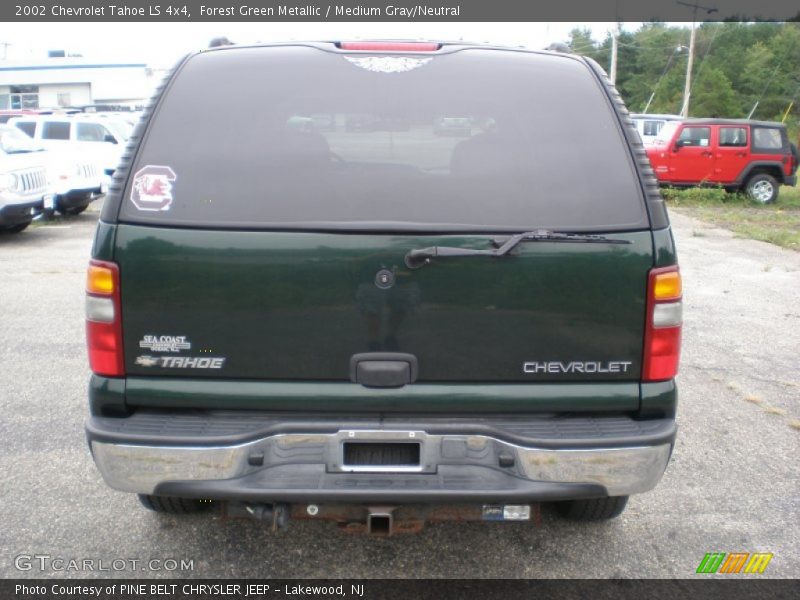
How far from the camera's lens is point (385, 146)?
2811 millimetres

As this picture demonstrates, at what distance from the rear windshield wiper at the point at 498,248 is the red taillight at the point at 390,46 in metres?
0.92

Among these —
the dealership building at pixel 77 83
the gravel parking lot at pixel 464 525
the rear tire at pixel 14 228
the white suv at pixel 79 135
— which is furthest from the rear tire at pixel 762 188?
the dealership building at pixel 77 83

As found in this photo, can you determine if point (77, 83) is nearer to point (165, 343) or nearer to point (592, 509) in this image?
point (165, 343)

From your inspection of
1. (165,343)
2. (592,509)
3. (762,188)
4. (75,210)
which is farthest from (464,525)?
(762,188)

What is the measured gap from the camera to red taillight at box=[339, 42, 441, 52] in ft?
9.76

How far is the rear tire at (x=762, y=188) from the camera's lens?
18625mm

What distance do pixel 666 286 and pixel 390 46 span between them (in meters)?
1.39

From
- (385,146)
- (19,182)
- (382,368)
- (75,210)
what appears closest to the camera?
(382,368)

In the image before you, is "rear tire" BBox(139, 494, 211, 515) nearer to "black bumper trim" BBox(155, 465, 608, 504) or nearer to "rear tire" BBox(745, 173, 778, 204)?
"black bumper trim" BBox(155, 465, 608, 504)

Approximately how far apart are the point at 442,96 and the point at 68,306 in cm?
589

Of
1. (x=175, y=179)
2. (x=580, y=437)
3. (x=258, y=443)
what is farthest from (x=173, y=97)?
(x=580, y=437)

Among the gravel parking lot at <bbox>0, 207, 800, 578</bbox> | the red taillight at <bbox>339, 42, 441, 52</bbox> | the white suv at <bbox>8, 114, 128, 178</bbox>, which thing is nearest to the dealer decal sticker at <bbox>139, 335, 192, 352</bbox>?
the gravel parking lot at <bbox>0, 207, 800, 578</bbox>

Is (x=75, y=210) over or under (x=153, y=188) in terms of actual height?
under

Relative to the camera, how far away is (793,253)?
38.0ft
